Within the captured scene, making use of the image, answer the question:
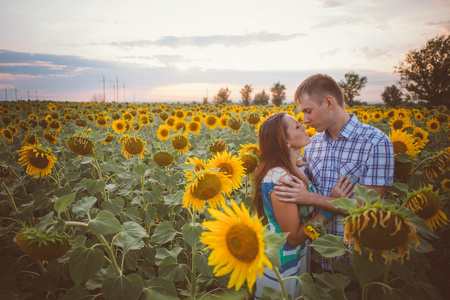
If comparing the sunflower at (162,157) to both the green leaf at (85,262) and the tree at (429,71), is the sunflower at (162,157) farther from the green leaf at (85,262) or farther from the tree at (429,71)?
the tree at (429,71)

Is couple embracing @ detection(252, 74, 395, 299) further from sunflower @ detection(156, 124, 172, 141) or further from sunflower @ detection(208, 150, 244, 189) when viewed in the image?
sunflower @ detection(156, 124, 172, 141)

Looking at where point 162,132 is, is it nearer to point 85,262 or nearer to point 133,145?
point 133,145

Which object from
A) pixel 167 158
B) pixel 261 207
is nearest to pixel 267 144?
pixel 261 207

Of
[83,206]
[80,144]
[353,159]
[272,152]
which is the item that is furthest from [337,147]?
[80,144]

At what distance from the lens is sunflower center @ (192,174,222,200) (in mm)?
1760

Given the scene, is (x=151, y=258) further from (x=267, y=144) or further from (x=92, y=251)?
(x=267, y=144)

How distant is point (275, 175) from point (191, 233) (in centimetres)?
84

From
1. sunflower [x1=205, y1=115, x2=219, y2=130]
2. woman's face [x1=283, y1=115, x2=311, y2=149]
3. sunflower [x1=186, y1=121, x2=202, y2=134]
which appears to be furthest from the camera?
sunflower [x1=205, y1=115, x2=219, y2=130]

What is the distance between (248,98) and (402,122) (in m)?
23.0

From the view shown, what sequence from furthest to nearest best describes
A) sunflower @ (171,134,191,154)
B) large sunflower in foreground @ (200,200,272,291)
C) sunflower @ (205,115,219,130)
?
sunflower @ (205,115,219,130) → sunflower @ (171,134,191,154) → large sunflower in foreground @ (200,200,272,291)

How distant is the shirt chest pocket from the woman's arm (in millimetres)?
752

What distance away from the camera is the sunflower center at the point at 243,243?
98 cm

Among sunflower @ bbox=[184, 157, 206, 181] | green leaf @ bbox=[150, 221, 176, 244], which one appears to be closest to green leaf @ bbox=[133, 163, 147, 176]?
sunflower @ bbox=[184, 157, 206, 181]

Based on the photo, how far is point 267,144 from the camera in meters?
2.26
